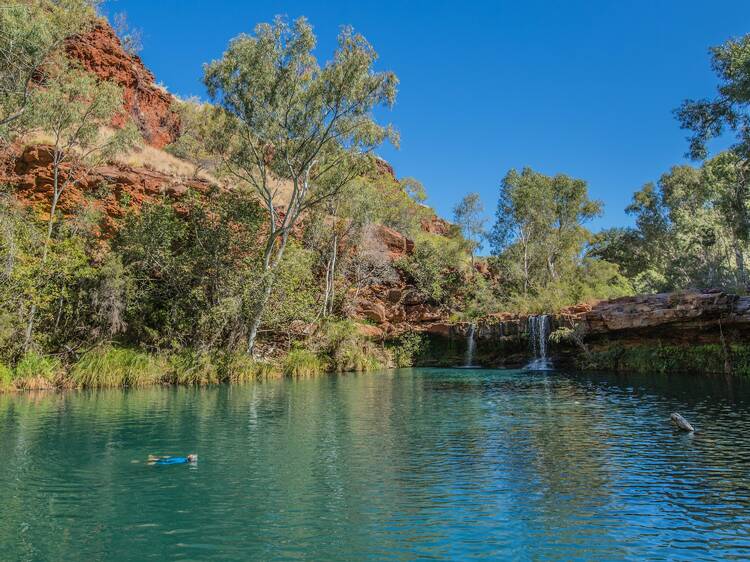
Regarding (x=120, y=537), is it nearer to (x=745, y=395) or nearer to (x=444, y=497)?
(x=444, y=497)

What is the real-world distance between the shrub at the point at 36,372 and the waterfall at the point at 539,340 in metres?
25.3

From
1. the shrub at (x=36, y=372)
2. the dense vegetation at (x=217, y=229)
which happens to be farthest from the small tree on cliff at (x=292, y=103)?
the shrub at (x=36, y=372)

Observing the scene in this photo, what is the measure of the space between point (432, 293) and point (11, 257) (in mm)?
27714

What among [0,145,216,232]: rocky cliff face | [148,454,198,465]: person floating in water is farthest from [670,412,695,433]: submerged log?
[0,145,216,232]: rocky cliff face

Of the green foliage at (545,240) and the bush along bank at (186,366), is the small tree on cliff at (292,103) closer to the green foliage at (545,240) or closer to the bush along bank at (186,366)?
the bush along bank at (186,366)

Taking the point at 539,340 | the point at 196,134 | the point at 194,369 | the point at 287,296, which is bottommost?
the point at 194,369

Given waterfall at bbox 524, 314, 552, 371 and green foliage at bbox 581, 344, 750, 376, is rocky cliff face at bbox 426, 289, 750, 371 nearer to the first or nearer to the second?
green foliage at bbox 581, 344, 750, 376

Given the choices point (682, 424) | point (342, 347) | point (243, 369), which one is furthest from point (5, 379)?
point (682, 424)

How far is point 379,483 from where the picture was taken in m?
8.08

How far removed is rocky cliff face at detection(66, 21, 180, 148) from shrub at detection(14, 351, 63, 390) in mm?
26894

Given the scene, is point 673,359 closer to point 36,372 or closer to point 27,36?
point 36,372

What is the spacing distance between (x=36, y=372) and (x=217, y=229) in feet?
36.7


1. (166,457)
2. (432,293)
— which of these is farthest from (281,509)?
(432,293)

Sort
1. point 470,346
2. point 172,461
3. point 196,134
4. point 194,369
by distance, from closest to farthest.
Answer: point 172,461 → point 194,369 → point 470,346 → point 196,134
